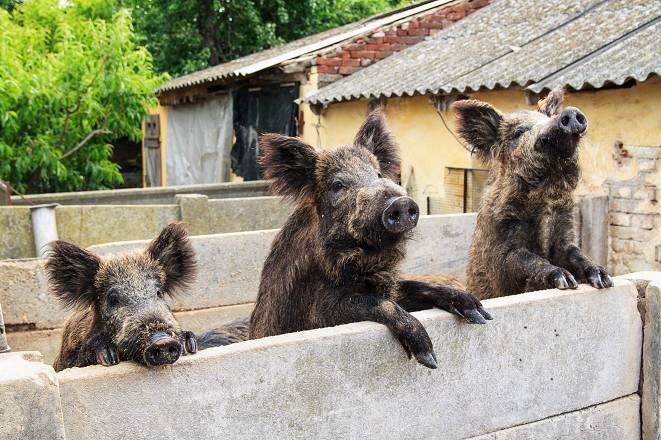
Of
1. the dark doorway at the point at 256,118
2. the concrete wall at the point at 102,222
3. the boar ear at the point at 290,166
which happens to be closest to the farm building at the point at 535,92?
the dark doorway at the point at 256,118

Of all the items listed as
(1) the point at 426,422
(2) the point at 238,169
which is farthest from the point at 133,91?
(1) the point at 426,422

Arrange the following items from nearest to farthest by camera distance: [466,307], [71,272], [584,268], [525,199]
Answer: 1. [466,307]
2. [71,272]
3. [584,268]
4. [525,199]

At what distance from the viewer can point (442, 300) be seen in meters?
3.42

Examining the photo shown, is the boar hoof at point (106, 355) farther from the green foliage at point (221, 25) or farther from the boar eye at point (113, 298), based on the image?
the green foliage at point (221, 25)

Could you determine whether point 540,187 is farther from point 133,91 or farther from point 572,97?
point 133,91

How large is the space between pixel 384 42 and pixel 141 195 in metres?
5.06

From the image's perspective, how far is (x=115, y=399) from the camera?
2625mm

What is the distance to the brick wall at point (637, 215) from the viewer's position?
6488mm

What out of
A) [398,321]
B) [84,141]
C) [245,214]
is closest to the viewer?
[398,321]

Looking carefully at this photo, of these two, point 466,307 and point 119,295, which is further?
point 119,295

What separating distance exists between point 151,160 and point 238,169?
5249mm

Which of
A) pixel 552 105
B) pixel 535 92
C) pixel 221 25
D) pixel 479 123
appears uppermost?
pixel 221 25

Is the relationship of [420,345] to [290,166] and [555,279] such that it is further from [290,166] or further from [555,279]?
[290,166]

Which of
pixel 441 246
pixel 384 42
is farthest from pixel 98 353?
pixel 384 42
